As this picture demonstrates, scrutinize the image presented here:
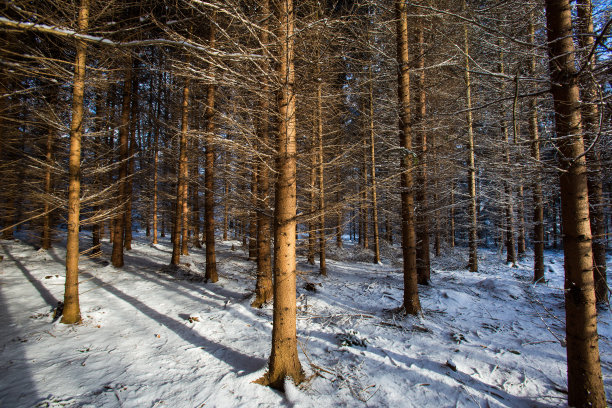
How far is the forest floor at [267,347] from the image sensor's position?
10.8ft

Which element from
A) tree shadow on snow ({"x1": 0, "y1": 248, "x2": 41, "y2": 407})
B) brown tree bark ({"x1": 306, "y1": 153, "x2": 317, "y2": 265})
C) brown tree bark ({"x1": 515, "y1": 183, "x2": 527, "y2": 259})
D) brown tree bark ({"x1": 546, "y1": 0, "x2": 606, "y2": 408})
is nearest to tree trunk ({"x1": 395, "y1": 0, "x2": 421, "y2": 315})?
brown tree bark ({"x1": 306, "y1": 153, "x2": 317, "y2": 265})

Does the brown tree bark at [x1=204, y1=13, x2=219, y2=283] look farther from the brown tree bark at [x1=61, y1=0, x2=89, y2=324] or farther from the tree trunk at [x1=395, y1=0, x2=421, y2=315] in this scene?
the tree trunk at [x1=395, y1=0, x2=421, y2=315]

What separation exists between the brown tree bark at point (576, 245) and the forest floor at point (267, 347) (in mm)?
493

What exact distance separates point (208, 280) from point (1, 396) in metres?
5.91

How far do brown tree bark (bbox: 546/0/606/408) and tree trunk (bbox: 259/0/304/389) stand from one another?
3127mm

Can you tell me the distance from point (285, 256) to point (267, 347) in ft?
7.52

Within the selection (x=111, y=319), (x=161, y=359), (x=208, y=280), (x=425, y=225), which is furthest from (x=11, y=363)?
(x=425, y=225)

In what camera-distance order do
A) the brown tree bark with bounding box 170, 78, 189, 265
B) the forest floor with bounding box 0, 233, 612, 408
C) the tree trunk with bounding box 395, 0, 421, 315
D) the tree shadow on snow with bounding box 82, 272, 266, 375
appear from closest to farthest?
the forest floor with bounding box 0, 233, 612, 408, the tree shadow on snow with bounding box 82, 272, 266, 375, the tree trunk with bounding box 395, 0, 421, 315, the brown tree bark with bounding box 170, 78, 189, 265

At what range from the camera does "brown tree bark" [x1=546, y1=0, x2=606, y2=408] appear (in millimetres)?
2750

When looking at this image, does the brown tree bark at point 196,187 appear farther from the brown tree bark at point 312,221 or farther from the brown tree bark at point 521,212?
the brown tree bark at point 521,212

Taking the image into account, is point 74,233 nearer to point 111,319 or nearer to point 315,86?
point 111,319

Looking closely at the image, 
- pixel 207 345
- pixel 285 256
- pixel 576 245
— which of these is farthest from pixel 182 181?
pixel 576 245

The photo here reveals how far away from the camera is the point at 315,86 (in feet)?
12.0

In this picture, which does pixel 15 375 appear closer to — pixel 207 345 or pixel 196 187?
pixel 207 345
